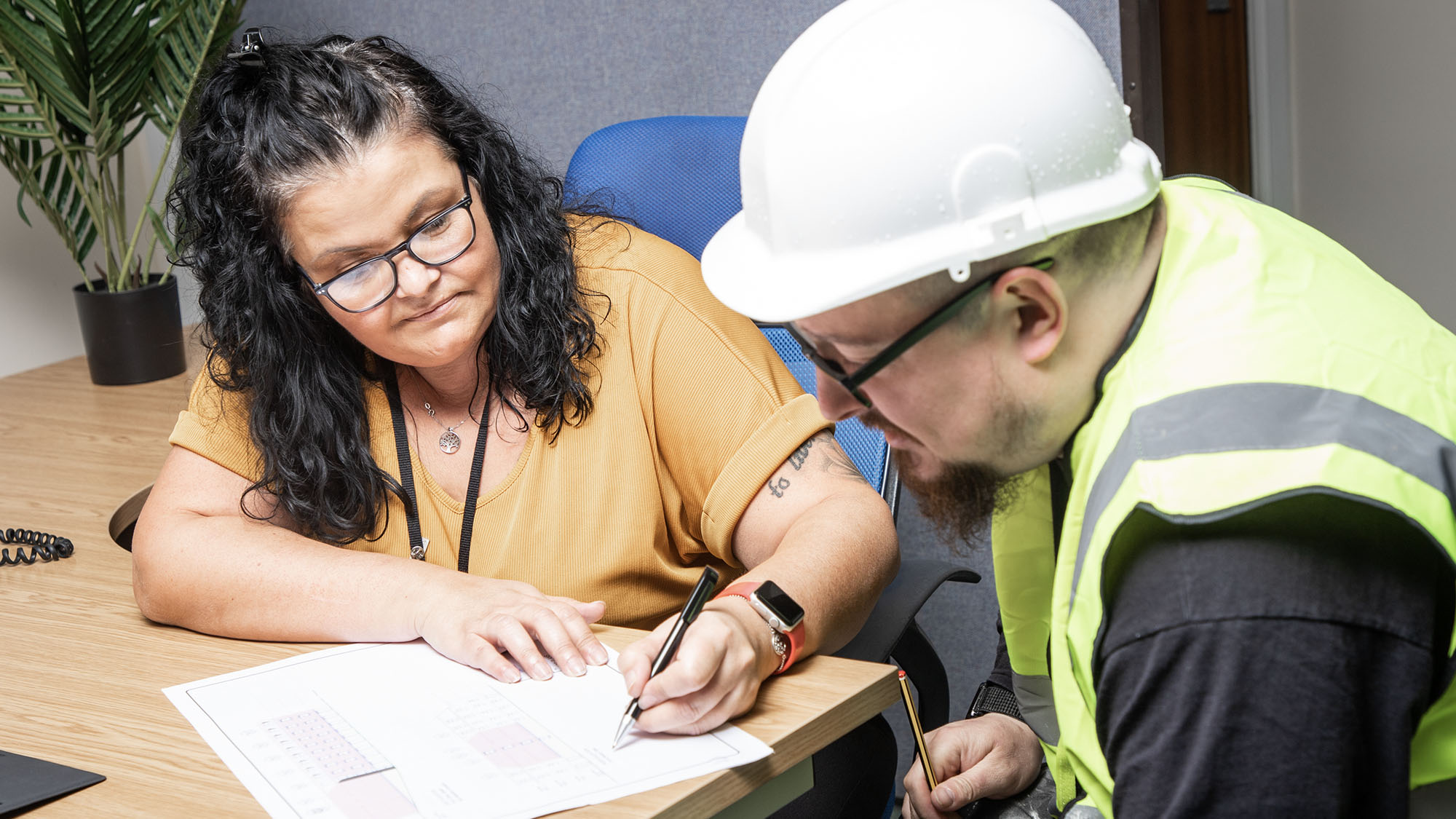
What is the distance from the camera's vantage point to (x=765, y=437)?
1.18 meters

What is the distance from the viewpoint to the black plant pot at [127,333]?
7.23 ft

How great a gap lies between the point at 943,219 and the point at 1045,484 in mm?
303

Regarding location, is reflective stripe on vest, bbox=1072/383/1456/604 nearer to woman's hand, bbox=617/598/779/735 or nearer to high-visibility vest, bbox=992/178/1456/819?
high-visibility vest, bbox=992/178/1456/819

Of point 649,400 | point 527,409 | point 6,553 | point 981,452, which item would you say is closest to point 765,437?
point 649,400

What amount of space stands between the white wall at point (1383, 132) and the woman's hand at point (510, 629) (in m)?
2.83

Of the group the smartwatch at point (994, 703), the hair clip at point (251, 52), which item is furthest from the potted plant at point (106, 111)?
the smartwatch at point (994, 703)

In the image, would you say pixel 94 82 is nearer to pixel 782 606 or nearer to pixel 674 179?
pixel 674 179

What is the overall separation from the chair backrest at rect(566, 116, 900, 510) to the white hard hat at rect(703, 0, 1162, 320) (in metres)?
0.74

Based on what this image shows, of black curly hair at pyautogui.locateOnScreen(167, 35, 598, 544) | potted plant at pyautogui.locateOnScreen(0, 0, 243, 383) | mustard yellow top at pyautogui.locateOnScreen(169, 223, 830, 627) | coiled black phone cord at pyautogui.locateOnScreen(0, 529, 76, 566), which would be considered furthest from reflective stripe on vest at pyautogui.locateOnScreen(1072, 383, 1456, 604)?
potted plant at pyautogui.locateOnScreen(0, 0, 243, 383)

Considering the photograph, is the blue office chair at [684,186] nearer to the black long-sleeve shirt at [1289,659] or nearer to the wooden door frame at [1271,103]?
the black long-sleeve shirt at [1289,659]

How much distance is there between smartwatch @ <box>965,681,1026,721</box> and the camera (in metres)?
1.10

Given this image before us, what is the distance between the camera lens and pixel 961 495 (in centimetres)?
81

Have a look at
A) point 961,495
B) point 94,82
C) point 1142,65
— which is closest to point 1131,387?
point 961,495

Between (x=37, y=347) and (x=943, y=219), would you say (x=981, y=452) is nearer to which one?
(x=943, y=219)
